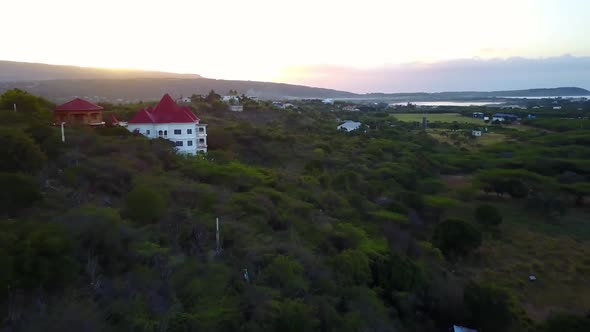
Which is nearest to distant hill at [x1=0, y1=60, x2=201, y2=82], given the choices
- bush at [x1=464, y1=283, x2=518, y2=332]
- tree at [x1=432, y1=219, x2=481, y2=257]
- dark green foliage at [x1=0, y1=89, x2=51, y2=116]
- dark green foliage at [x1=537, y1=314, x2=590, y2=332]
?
dark green foliage at [x1=0, y1=89, x2=51, y2=116]

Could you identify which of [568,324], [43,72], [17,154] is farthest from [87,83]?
[568,324]

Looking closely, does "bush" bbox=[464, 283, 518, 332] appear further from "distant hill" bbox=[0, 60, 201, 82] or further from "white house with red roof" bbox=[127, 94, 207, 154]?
"distant hill" bbox=[0, 60, 201, 82]

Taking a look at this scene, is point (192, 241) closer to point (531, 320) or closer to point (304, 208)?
point (304, 208)

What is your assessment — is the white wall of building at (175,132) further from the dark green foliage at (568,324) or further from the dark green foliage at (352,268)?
the dark green foliage at (568,324)

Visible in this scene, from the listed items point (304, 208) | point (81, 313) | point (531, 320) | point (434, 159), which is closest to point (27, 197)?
point (81, 313)

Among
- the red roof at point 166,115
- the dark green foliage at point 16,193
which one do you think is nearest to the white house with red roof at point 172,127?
the red roof at point 166,115

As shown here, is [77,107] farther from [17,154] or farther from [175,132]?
[17,154]
